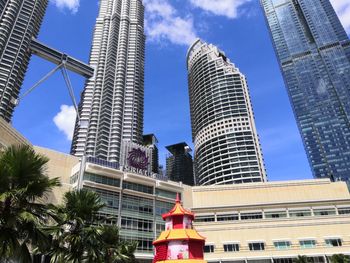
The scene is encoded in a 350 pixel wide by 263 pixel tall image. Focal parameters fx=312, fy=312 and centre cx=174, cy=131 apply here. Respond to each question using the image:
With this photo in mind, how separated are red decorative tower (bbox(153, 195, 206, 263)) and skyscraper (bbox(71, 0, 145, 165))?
387 ft

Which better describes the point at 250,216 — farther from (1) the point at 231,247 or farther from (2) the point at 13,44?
(2) the point at 13,44

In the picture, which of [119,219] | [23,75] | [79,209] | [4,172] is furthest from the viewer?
[23,75]

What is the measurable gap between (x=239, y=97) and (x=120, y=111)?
61697 millimetres

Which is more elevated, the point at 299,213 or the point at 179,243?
the point at 299,213

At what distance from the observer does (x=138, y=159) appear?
66250mm

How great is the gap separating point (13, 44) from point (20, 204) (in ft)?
473

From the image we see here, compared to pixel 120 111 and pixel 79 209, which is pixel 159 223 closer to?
pixel 79 209

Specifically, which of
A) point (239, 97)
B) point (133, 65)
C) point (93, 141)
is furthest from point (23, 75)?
point (239, 97)

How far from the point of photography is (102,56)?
174m

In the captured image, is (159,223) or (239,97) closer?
(159,223)

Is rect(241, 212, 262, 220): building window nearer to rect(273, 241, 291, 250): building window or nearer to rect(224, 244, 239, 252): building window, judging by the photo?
rect(273, 241, 291, 250): building window

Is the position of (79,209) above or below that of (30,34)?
below

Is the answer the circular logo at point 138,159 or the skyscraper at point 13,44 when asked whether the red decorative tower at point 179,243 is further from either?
the skyscraper at point 13,44

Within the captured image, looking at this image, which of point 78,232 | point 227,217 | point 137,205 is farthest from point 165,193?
point 78,232
